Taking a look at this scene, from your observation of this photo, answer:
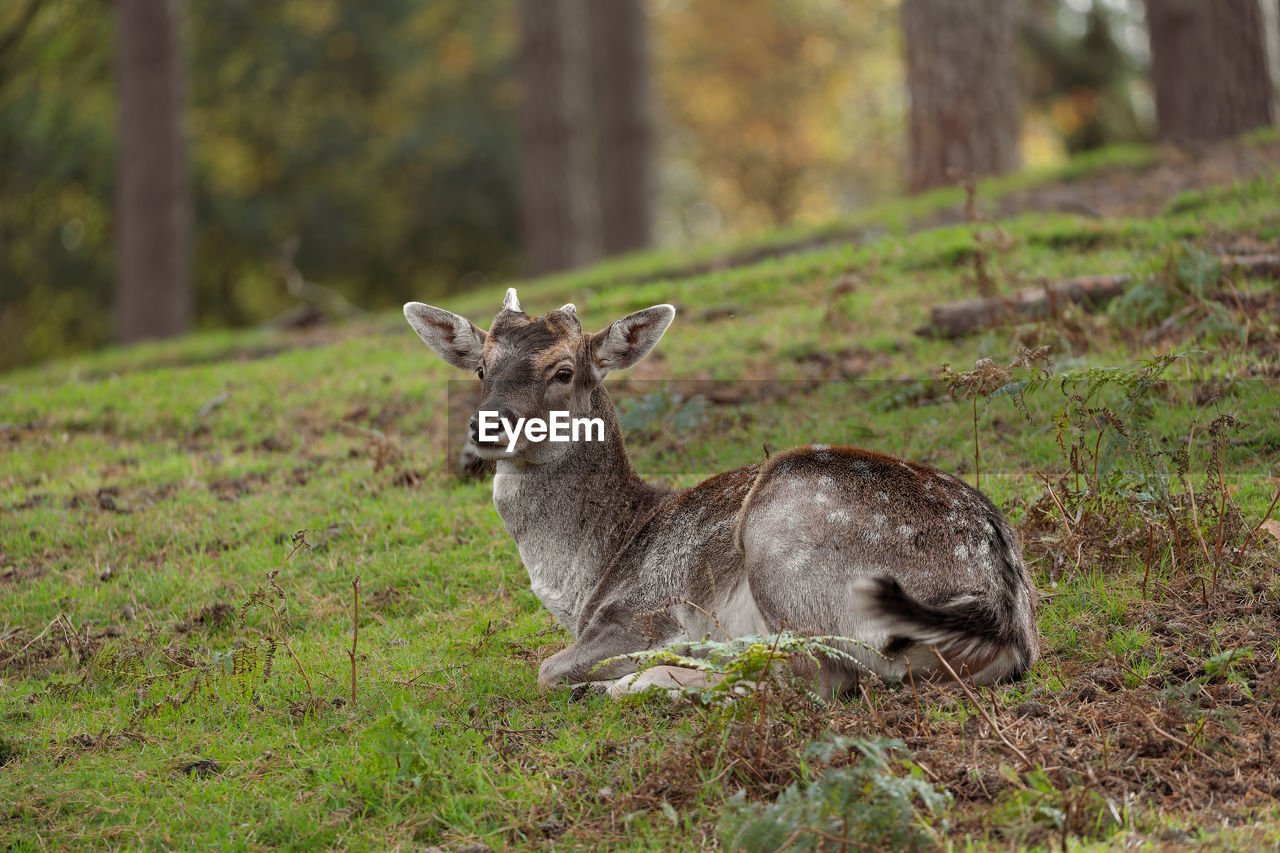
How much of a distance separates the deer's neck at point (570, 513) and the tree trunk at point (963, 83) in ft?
32.8

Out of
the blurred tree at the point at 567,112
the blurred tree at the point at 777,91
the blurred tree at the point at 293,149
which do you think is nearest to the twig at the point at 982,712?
the blurred tree at the point at 567,112

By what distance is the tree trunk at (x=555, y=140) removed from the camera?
19328mm

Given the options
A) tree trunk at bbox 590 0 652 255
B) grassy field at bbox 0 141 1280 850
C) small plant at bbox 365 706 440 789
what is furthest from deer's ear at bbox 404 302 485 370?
tree trunk at bbox 590 0 652 255

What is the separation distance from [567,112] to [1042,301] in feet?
38.1

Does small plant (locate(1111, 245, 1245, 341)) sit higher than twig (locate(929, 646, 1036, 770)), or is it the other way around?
small plant (locate(1111, 245, 1245, 341))

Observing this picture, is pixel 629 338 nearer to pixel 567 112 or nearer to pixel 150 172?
pixel 150 172

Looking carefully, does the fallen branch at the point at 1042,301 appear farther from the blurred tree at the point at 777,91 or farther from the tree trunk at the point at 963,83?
the blurred tree at the point at 777,91

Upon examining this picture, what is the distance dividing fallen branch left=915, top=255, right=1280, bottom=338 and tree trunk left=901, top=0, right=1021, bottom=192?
5.75m

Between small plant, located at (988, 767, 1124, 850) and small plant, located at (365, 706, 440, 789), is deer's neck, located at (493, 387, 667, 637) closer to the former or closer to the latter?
small plant, located at (365, 706, 440, 789)

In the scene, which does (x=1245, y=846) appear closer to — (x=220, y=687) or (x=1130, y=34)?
(x=220, y=687)

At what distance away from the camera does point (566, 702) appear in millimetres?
5375

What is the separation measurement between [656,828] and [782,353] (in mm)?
6198

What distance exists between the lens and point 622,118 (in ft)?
72.1

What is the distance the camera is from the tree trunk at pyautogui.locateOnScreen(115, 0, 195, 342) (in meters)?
17.7
